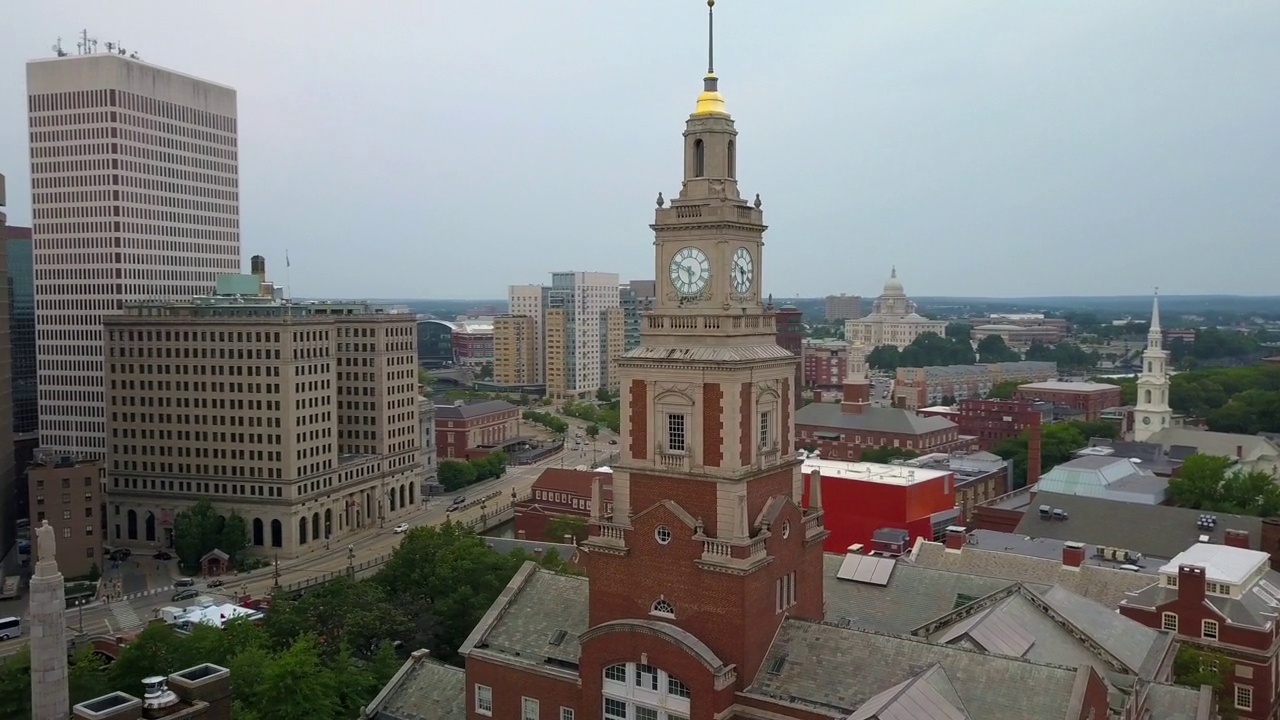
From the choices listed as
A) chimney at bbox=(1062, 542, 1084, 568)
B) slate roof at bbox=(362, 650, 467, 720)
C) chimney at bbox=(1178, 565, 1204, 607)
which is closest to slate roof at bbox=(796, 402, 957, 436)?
chimney at bbox=(1062, 542, 1084, 568)

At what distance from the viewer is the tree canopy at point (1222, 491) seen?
310ft

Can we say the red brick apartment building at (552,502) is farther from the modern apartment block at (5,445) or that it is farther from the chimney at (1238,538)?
the chimney at (1238,538)

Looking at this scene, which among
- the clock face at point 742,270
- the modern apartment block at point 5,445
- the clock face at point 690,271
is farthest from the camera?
the modern apartment block at point 5,445

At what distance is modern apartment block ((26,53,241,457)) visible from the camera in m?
130

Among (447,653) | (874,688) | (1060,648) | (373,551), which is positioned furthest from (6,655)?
(1060,648)

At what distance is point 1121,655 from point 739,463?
2203 centimetres

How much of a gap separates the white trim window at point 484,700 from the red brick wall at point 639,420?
13131mm

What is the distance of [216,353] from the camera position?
11425 centimetres

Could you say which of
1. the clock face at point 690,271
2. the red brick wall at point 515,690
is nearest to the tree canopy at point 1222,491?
the clock face at point 690,271

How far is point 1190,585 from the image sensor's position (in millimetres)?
57406

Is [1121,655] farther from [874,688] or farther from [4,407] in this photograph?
[4,407]

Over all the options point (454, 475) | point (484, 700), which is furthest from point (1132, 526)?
point (454, 475)

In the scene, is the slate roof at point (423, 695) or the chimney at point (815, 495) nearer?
the chimney at point (815, 495)

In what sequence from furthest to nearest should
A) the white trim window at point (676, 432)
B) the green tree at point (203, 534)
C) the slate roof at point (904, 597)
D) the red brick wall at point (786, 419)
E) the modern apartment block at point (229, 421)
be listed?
the modern apartment block at point (229, 421) < the green tree at point (203, 534) < the slate roof at point (904, 597) < the red brick wall at point (786, 419) < the white trim window at point (676, 432)
